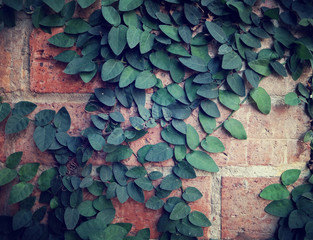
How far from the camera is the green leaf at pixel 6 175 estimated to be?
1.66ft

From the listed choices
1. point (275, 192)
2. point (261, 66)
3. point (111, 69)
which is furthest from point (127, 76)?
point (275, 192)

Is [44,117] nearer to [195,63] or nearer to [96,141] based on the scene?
[96,141]

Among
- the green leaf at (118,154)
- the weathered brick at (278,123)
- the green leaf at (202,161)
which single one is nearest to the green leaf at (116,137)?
the green leaf at (118,154)

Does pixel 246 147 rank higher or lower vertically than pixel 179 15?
lower

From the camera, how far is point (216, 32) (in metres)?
0.49

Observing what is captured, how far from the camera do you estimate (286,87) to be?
20.1 inches

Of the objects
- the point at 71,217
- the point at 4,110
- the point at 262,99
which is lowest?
the point at 71,217

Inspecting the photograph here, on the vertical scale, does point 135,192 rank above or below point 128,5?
below

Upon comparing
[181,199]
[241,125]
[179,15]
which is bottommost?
[181,199]

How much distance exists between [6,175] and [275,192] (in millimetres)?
489

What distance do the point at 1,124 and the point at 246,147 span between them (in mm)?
455

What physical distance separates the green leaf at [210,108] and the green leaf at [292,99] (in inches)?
4.8

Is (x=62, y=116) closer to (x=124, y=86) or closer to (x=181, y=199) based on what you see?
(x=124, y=86)

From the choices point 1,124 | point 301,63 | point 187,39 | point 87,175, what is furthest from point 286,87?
point 1,124
